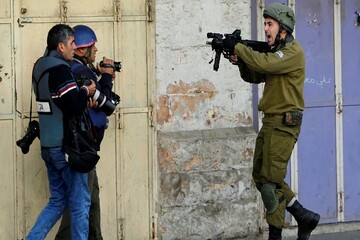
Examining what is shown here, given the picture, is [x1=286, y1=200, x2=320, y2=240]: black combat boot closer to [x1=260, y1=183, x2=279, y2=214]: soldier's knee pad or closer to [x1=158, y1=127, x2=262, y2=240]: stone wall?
[x1=260, y1=183, x2=279, y2=214]: soldier's knee pad

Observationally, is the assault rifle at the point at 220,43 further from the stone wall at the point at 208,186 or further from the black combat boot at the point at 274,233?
the black combat boot at the point at 274,233

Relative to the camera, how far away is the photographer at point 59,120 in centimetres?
781

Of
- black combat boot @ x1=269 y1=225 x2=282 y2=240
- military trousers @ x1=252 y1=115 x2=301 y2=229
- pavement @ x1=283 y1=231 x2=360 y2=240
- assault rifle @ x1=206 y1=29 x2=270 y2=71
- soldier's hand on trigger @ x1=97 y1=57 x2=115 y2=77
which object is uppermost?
assault rifle @ x1=206 y1=29 x2=270 y2=71

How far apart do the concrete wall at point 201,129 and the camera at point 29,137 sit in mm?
1259

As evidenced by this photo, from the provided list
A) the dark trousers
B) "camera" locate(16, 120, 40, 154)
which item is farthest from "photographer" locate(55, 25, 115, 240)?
"camera" locate(16, 120, 40, 154)

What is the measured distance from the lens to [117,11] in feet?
28.8

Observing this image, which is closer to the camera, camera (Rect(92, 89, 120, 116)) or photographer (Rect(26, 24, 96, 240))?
photographer (Rect(26, 24, 96, 240))

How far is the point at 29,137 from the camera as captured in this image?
26.6 feet

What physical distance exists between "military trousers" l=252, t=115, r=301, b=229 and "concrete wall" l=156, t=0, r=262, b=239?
0.74m

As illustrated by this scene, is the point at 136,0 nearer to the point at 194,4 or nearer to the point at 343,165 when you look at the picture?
the point at 194,4

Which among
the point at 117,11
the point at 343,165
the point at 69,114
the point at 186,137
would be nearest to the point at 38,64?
the point at 69,114

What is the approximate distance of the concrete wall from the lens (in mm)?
8984

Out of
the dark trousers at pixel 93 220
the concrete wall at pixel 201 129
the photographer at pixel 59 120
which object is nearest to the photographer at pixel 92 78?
the dark trousers at pixel 93 220

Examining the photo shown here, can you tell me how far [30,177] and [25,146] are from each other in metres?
0.61
